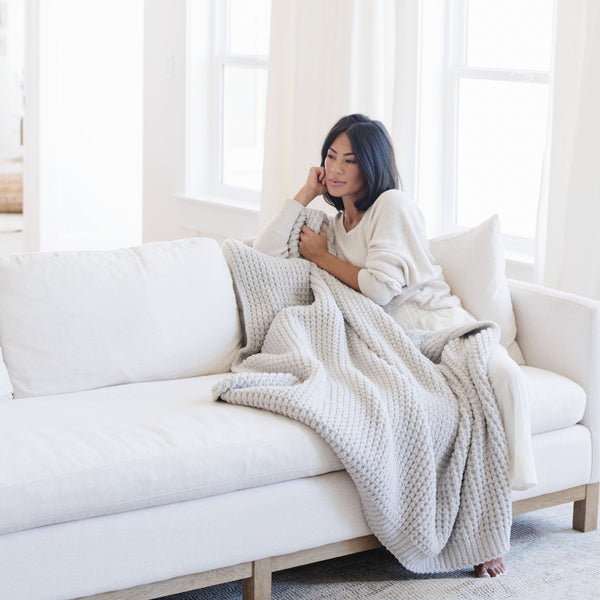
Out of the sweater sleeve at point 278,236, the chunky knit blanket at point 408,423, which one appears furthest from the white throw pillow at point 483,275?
the sweater sleeve at point 278,236

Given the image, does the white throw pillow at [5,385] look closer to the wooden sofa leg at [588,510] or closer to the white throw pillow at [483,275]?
the white throw pillow at [483,275]

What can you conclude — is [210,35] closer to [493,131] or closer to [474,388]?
[493,131]

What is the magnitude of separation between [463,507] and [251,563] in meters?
0.52

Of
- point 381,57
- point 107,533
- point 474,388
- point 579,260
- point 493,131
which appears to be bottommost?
point 107,533

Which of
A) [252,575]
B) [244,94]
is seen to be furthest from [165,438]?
[244,94]

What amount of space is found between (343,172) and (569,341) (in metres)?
0.79

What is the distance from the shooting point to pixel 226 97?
515cm

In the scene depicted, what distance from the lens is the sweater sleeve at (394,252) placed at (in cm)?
265

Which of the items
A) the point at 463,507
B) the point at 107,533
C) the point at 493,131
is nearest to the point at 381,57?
the point at 493,131

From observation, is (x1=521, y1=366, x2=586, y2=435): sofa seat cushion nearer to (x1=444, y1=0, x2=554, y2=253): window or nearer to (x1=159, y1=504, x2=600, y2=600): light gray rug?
(x1=159, y1=504, x2=600, y2=600): light gray rug

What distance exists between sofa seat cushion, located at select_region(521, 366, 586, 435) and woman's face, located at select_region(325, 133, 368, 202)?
72 centimetres

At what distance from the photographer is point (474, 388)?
240cm

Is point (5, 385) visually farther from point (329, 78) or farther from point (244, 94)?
point (244, 94)

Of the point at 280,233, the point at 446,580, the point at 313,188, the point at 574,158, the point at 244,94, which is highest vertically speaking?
the point at 244,94
